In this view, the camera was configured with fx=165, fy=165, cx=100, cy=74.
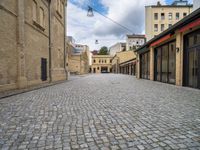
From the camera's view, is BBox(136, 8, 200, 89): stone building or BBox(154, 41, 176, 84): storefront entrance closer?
BBox(136, 8, 200, 89): stone building

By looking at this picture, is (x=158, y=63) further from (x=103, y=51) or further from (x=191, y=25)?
(x=103, y=51)

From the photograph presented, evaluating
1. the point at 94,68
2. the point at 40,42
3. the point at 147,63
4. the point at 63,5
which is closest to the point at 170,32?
the point at 147,63

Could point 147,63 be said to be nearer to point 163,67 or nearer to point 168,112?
point 163,67

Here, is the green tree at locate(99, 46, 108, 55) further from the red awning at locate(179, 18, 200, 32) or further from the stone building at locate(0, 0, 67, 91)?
the red awning at locate(179, 18, 200, 32)

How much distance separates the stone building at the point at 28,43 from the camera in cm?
928

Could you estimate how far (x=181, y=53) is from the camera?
37.9 feet

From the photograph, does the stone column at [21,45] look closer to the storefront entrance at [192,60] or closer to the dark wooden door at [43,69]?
the dark wooden door at [43,69]

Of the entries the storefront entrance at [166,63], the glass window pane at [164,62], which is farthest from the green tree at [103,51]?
the glass window pane at [164,62]

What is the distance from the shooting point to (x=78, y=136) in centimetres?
321

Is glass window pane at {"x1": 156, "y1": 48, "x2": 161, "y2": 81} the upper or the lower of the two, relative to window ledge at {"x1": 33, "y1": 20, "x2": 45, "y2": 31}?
lower

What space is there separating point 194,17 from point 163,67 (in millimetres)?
6263

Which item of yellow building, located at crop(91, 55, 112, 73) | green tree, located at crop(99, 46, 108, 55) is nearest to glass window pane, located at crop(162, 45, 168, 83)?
yellow building, located at crop(91, 55, 112, 73)

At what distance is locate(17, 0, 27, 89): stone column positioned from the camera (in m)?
10.3

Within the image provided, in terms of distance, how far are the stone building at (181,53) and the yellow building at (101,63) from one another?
67.1 metres
